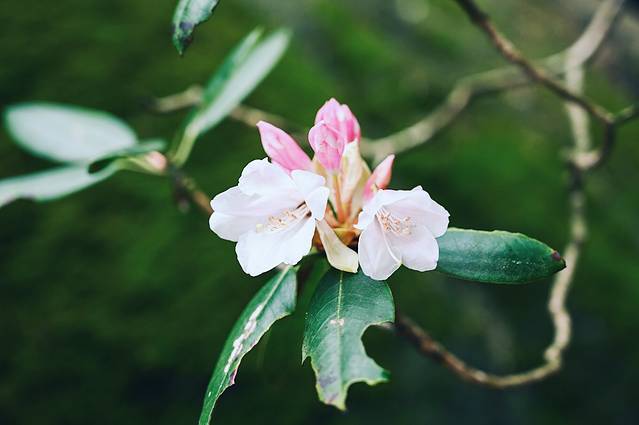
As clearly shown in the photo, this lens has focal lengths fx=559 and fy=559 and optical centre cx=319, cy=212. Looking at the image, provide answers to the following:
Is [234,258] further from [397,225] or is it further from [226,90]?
[397,225]

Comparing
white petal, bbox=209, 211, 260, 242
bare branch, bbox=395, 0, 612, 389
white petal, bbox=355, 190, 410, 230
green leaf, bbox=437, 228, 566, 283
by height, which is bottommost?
bare branch, bbox=395, 0, 612, 389

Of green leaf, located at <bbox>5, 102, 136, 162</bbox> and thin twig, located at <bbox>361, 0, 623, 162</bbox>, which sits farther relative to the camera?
thin twig, located at <bbox>361, 0, 623, 162</bbox>

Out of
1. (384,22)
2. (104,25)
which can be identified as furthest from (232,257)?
(384,22)

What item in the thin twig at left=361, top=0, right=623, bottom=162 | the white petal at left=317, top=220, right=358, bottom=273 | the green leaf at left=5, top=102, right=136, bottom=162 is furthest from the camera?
the thin twig at left=361, top=0, right=623, bottom=162

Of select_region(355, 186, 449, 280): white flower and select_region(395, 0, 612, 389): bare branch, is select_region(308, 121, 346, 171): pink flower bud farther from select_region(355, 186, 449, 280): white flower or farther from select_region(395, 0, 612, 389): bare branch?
select_region(395, 0, 612, 389): bare branch

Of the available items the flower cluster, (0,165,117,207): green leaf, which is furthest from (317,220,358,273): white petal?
(0,165,117,207): green leaf

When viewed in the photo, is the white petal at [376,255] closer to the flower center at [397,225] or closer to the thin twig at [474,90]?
the flower center at [397,225]

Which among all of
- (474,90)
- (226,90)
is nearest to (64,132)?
(226,90)
